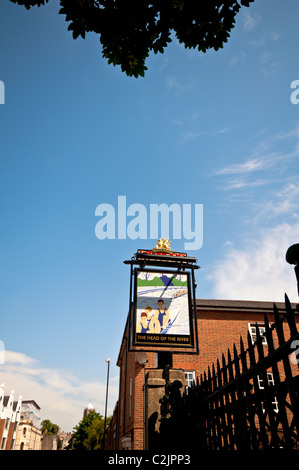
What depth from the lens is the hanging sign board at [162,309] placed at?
8.65m

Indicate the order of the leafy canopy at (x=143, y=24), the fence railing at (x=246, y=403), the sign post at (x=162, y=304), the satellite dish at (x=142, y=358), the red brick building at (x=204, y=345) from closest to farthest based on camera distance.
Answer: the fence railing at (x=246, y=403) < the leafy canopy at (x=143, y=24) < the sign post at (x=162, y=304) < the satellite dish at (x=142, y=358) < the red brick building at (x=204, y=345)

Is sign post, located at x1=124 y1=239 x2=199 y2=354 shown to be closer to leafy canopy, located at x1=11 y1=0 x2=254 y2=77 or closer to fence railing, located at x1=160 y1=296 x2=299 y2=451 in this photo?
fence railing, located at x1=160 y1=296 x2=299 y2=451

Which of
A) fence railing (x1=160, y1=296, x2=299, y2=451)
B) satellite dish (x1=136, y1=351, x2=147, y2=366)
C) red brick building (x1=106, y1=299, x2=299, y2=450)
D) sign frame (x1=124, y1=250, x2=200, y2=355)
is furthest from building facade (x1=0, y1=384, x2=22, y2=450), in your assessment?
fence railing (x1=160, y1=296, x2=299, y2=451)

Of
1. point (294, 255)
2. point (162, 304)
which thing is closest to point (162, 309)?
point (162, 304)

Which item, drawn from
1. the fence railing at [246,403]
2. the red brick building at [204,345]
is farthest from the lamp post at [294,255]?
the red brick building at [204,345]

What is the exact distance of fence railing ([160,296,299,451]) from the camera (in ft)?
Answer: 6.61

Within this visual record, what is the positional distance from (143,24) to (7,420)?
62331 millimetres

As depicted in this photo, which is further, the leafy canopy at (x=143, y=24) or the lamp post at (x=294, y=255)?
the leafy canopy at (x=143, y=24)

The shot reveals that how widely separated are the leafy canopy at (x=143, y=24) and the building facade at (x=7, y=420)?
189ft

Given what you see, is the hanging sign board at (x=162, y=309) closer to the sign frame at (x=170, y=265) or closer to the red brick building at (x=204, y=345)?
the sign frame at (x=170, y=265)

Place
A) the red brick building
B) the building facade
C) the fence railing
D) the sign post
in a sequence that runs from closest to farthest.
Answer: the fence railing
the sign post
the red brick building
the building facade

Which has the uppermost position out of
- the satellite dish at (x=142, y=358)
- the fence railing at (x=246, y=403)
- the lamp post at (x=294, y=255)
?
the satellite dish at (x=142, y=358)

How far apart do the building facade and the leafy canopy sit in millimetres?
57574
